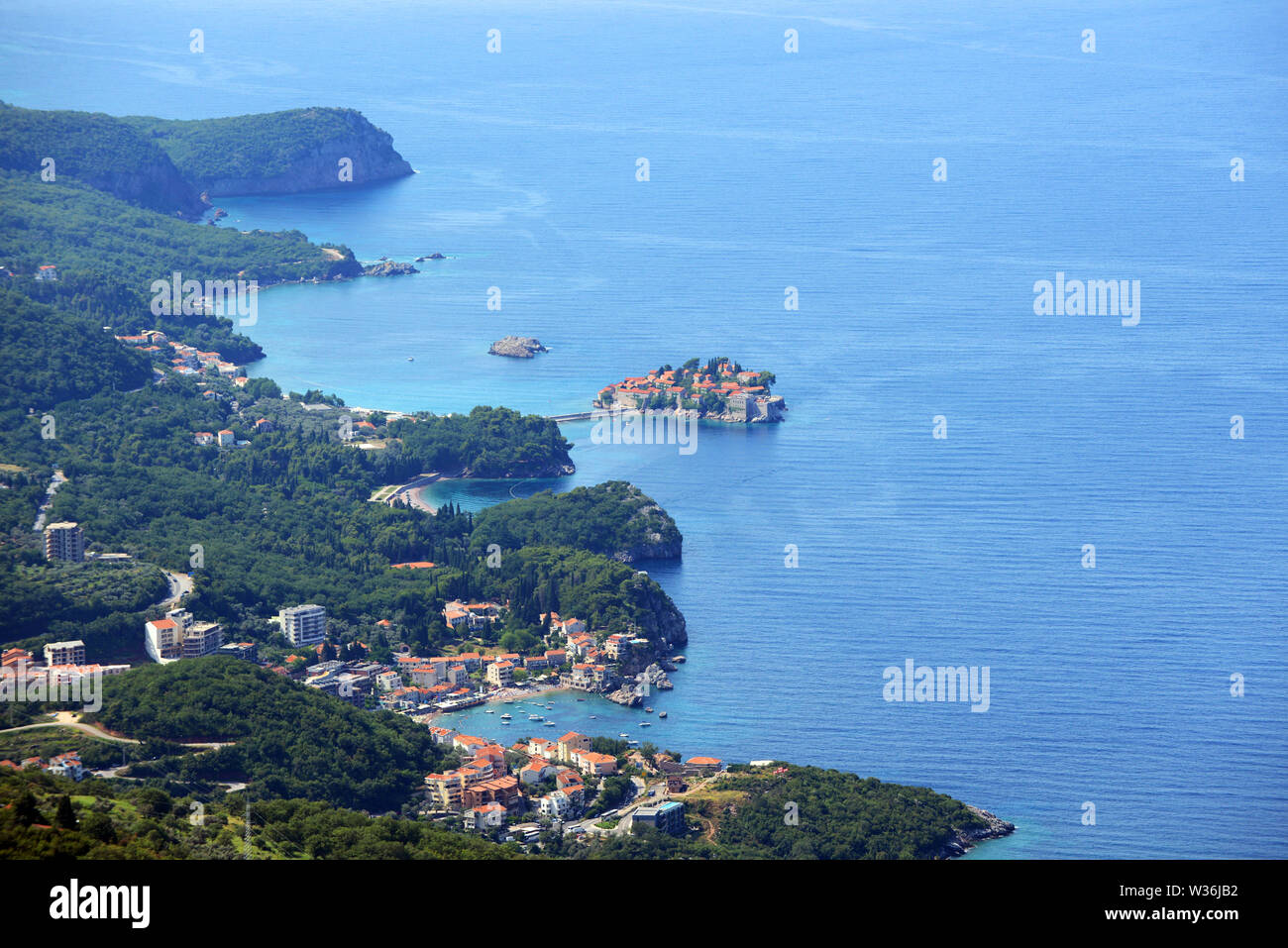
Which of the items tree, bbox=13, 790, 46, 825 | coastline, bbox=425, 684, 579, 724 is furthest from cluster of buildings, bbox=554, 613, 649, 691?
tree, bbox=13, 790, 46, 825

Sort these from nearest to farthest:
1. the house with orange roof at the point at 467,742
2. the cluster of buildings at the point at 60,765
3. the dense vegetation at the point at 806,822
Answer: the cluster of buildings at the point at 60,765
the dense vegetation at the point at 806,822
the house with orange roof at the point at 467,742

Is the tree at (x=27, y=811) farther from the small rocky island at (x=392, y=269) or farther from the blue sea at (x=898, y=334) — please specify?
the small rocky island at (x=392, y=269)

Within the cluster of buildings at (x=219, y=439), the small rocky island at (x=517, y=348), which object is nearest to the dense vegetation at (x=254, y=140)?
the small rocky island at (x=517, y=348)

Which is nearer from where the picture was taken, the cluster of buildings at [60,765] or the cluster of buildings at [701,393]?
the cluster of buildings at [60,765]

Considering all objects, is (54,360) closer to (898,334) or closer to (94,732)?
(94,732)
